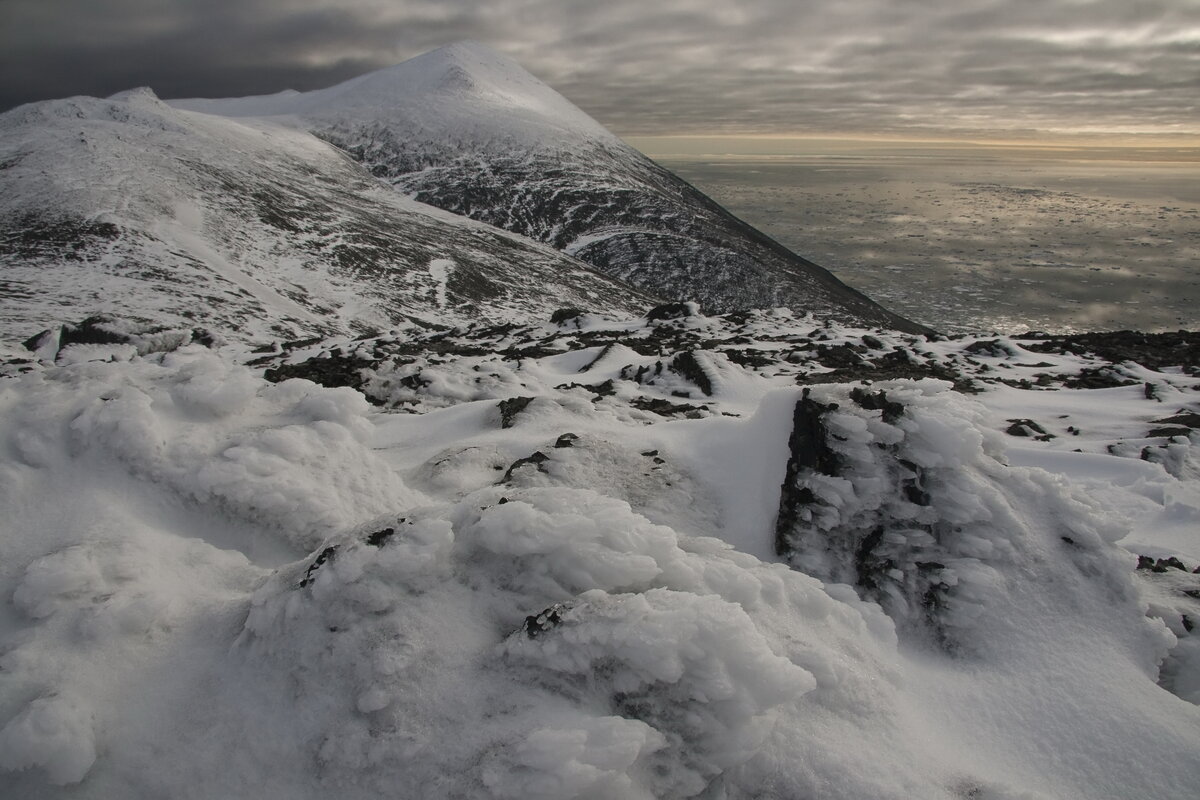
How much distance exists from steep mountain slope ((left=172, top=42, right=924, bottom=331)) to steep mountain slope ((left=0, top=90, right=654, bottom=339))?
18335 millimetres

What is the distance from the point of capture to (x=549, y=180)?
120875 millimetres

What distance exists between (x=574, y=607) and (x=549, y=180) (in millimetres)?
126794

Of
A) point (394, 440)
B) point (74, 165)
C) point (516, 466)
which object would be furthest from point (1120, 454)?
point (74, 165)

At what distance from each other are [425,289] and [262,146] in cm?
5684

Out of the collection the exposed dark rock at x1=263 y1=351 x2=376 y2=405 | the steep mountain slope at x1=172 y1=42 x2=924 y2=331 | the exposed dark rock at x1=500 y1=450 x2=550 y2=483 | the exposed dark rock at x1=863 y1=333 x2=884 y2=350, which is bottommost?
the exposed dark rock at x1=263 y1=351 x2=376 y2=405

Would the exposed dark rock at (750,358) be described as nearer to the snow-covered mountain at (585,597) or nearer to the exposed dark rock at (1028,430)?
the exposed dark rock at (1028,430)

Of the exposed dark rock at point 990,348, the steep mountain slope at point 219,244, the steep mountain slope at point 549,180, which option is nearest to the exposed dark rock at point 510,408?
the exposed dark rock at point 990,348

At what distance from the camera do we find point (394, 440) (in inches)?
360

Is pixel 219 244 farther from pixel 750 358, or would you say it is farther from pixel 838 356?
pixel 838 356

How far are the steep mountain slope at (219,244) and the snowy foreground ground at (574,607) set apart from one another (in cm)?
2982

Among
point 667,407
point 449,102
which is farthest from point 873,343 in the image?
point 449,102

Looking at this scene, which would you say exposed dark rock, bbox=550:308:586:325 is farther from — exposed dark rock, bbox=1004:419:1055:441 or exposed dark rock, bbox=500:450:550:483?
exposed dark rock, bbox=500:450:550:483

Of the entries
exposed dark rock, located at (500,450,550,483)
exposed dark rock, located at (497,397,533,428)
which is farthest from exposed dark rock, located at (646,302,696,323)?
exposed dark rock, located at (500,450,550,483)

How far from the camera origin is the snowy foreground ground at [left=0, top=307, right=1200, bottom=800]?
3.37 metres
